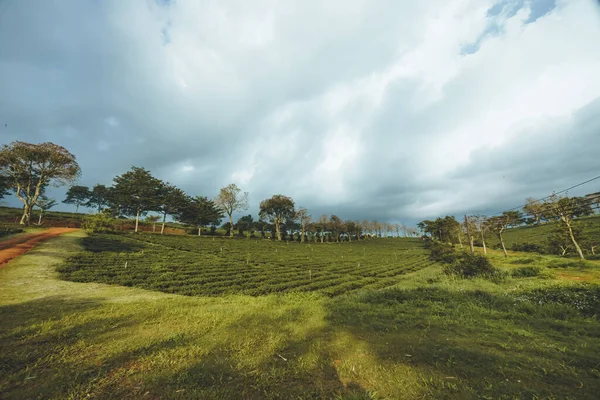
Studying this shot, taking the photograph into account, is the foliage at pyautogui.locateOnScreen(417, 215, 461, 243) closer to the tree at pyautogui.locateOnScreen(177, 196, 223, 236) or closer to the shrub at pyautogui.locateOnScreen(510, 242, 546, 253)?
the shrub at pyautogui.locateOnScreen(510, 242, 546, 253)

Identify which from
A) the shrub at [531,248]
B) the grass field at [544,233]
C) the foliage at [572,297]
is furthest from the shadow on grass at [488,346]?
the shrub at [531,248]

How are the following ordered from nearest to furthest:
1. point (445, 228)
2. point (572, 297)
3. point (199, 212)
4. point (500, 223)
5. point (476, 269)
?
point (572, 297), point (476, 269), point (500, 223), point (199, 212), point (445, 228)

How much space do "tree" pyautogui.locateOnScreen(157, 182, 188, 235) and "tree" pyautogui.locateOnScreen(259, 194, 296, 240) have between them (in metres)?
29.5

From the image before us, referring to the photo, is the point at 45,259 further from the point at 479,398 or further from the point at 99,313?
the point at 479,398

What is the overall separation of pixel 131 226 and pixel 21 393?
78.0m

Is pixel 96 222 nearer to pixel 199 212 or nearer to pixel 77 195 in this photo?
pixel 199 212

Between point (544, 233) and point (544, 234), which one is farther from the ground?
point (544, 233)

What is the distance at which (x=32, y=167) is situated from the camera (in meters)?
38.4

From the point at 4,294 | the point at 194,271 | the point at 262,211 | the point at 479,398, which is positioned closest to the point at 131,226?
the point at 262,211

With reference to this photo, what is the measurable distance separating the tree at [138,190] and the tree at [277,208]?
36.5m

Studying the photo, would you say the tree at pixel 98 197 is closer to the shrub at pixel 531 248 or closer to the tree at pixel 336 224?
the tree at pixel 336 224

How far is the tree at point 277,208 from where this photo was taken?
84.9 m

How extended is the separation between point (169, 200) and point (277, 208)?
122 feet

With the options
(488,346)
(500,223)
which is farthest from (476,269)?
(500,223)
